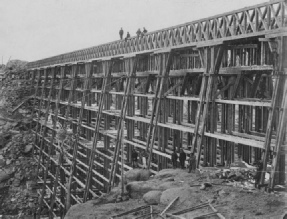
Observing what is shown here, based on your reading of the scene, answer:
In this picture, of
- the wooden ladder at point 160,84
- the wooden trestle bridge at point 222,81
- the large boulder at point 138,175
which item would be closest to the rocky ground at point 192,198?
the large boulder at point 138,175

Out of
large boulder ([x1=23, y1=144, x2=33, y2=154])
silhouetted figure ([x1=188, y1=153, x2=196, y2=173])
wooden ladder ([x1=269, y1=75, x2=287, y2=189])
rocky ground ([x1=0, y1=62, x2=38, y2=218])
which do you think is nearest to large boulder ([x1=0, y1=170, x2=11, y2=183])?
rocky ground ([x1=0, y1=62, x2=38, y2=218])

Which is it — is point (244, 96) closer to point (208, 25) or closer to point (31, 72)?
point (208, 25)

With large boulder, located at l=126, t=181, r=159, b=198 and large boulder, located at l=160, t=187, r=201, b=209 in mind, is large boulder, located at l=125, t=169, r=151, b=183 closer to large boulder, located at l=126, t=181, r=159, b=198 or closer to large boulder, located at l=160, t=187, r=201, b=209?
large boulder, located at l=126, t=181, r=159, b=198

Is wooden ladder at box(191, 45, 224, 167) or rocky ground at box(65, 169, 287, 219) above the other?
wooden ladder at box(191, 45, 224, 167)

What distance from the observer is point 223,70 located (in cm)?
1257

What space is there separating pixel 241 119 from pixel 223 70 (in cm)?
198

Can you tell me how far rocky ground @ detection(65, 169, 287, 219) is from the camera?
8.25 metres

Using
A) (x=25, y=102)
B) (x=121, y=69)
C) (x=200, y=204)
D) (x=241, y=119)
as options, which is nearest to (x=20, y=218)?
(x=121, y=69)

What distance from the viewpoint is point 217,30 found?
12523 millimetres

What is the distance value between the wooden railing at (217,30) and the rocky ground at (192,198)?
376 centimetres

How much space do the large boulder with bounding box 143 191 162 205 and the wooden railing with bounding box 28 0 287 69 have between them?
177 inches

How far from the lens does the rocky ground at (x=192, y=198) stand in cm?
825

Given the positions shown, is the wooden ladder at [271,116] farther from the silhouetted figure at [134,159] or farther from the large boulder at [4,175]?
the large boulder at [4,175]

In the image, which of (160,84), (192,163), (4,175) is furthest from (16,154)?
(192,163)
